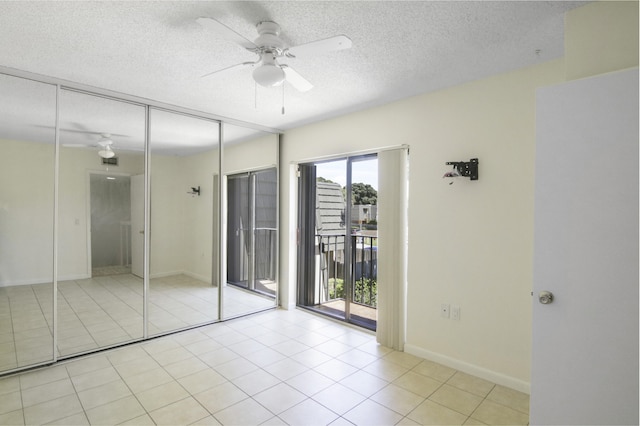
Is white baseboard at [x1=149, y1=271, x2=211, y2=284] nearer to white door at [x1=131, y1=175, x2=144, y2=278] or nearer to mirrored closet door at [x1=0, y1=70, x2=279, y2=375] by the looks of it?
mirrored closet door at [x1=0, y1=70, x2=279, y2=375]

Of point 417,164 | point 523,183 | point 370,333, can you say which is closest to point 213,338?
point 370,333

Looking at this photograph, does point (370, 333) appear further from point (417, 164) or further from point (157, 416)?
point (157, 416)

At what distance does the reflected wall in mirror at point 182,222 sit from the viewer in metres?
3.46

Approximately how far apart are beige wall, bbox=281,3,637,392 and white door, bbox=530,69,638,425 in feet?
2.41

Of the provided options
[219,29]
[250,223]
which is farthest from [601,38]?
[250,223]

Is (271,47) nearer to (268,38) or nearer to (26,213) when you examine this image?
(268,38)

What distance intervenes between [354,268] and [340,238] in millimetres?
536

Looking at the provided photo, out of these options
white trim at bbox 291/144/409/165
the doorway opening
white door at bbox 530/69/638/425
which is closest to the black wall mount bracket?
white trim at bbox 291/144/409/165

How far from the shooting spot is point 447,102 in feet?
9.63

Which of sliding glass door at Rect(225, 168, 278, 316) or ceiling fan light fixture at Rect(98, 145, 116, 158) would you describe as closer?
ceiling fan light fixture at Rect(98, 145, 116, 158)

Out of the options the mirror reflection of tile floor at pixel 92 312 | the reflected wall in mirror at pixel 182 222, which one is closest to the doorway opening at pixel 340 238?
the reflected wall in mirror at pixel 182 222

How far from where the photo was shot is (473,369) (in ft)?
8.97

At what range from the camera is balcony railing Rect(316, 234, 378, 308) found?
13.8ft

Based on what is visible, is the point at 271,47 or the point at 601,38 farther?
the point at 271,47
